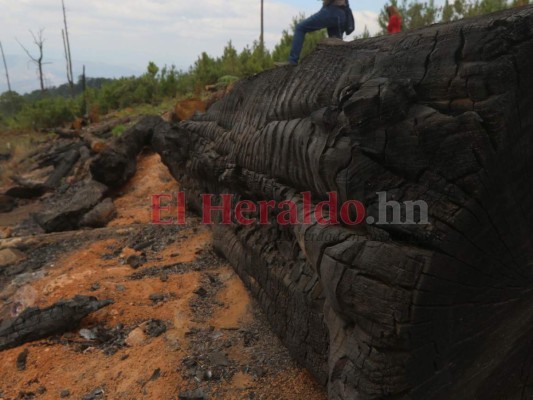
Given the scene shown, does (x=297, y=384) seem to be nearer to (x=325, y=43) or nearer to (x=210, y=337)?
(x=210, y=337)

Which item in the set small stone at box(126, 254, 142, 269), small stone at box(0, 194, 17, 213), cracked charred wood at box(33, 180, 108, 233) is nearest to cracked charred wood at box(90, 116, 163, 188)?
cracked charred wood at box(33, 180, 108, 233)

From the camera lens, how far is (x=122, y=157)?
23.9 ft

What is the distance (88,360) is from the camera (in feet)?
9.28

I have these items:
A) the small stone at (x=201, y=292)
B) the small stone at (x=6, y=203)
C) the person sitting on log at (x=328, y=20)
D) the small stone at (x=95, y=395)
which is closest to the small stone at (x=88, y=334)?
the small stone at (x=95, y=395)

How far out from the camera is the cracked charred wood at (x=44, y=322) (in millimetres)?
3145

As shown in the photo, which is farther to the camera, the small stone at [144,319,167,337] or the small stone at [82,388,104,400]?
the small stone at [144,319,167,337]

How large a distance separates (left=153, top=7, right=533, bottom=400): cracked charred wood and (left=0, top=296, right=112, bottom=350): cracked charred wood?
2.05 meters

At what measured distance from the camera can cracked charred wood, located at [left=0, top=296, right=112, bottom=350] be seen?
3145 mm

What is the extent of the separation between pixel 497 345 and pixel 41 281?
3.94m

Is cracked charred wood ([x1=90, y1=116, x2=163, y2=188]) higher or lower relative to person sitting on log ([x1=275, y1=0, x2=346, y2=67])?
lower

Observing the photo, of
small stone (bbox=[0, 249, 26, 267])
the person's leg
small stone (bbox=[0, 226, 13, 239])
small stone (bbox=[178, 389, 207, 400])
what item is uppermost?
the person's leg

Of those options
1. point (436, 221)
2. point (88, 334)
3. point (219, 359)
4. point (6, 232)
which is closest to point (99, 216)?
point (6, 232)

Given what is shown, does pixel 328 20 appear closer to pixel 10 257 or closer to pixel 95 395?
pixel 95 395

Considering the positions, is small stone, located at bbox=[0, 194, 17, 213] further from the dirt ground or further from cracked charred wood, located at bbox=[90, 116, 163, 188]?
the dirt ground
